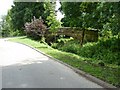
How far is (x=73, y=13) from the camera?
23.0m

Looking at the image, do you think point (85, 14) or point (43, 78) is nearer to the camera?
point (43, 78)

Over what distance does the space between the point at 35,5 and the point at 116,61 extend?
88.0 ft

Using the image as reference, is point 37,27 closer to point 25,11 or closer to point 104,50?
point 104,50

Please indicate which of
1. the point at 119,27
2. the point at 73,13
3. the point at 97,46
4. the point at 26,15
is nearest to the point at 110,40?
the point at 97,46

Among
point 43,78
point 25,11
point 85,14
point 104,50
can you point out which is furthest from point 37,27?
point 43,78

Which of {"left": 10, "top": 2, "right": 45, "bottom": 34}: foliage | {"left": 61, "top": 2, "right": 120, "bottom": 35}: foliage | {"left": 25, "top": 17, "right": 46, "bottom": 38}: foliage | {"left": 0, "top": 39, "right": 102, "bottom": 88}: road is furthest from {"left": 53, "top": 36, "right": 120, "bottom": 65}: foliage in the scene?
{"left": 10, "top": 2, "right": 45, "bottom": 34}: foliage

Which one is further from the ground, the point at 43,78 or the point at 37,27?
the point at 37,27

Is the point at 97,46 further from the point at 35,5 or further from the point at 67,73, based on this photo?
the point at 35,5

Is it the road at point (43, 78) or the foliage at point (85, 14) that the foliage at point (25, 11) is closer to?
the foliage at point (85, 14)

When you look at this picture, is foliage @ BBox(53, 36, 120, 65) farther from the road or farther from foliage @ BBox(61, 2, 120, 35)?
the road

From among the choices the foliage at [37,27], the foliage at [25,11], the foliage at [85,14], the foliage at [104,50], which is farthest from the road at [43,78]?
the foliage at [25,11]

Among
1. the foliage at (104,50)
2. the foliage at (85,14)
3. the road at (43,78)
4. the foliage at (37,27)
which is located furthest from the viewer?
the foliage at (37,27)

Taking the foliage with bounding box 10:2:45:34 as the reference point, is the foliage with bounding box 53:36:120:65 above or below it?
below

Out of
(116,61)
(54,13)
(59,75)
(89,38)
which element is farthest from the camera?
(54,13)
